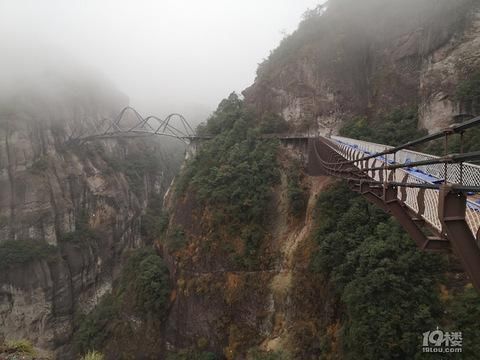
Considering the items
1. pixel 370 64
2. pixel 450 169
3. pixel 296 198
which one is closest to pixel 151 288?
pixel 296 198

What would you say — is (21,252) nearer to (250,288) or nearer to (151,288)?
(151,288)

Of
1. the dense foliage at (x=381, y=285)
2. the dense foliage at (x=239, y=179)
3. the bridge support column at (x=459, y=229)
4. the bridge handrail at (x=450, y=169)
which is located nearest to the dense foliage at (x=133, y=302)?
the dense foliage at (x=239, y=179)

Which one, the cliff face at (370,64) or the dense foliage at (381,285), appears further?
the cliff face at (370,64)

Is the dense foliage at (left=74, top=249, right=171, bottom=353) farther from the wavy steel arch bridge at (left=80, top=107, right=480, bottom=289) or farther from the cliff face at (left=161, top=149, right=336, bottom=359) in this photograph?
the wavy steel arch bridge at (left=80, top=107, right=480, bottom=289)

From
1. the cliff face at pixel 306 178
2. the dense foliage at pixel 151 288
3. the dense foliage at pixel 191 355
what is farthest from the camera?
the dense foliage at pixel 151 288

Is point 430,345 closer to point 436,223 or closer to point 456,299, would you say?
point 456,299

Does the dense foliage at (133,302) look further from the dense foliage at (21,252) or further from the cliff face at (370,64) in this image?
the cliff face at (370,64)
